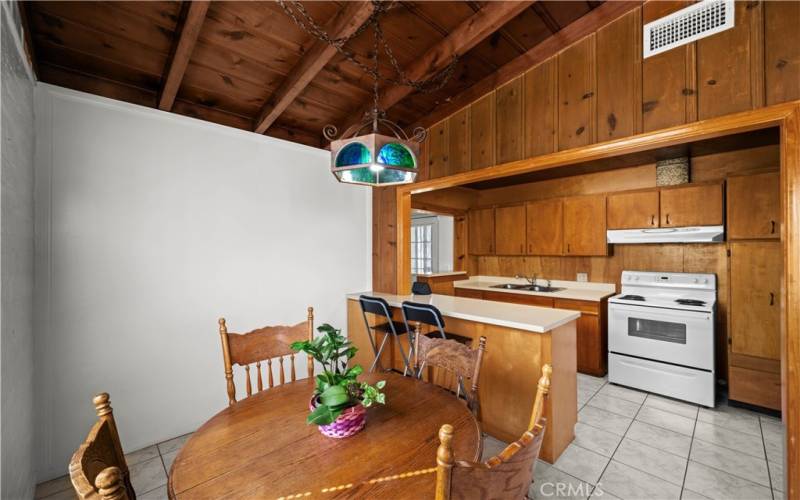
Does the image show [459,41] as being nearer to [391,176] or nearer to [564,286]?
[391,176]

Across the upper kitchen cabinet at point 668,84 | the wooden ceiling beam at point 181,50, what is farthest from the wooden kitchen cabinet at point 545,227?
the wooden ceiling beam at point 181,50

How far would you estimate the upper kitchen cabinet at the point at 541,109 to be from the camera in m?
2.46

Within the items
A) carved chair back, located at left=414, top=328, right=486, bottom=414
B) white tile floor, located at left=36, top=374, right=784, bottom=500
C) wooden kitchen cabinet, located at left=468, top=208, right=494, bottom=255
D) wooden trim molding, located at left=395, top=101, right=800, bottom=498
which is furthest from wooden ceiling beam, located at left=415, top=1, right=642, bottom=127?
white tile floor, located at left=36, top=374, right=784, bottom=500

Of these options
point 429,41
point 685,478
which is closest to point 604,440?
point 685,478

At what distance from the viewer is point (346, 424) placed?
1.19 m

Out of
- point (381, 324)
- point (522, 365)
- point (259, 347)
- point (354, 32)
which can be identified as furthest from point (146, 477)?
point (354, 32)

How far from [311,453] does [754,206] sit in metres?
3.87

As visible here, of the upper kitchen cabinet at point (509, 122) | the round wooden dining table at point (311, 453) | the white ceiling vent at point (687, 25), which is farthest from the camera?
the upper kitchen cabinet at point (509, 122)

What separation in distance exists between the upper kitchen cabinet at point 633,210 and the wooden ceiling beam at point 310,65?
130 inches

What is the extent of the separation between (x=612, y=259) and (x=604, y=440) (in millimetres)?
2301

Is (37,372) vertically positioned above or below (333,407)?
below

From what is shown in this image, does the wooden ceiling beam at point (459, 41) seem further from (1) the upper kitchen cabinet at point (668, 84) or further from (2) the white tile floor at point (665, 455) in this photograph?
(2) the white tile floor at point (665, 455)

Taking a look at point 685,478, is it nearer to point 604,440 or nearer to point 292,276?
point 604,440

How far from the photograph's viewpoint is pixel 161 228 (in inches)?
96.3
